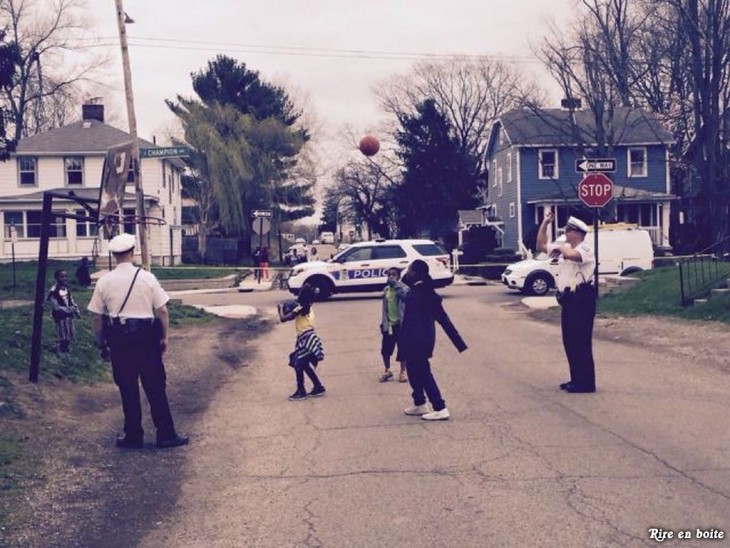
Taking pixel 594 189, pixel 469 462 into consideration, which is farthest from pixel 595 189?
pixel 469 462

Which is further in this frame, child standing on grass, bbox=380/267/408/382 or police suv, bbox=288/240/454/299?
police suv, bbox=288/240/454/299

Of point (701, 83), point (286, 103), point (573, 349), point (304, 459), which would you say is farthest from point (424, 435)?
point (286, 103)

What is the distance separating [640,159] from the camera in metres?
52.7

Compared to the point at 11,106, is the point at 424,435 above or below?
below

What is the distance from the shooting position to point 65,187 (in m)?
50.8

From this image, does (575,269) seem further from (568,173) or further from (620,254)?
(568,173)

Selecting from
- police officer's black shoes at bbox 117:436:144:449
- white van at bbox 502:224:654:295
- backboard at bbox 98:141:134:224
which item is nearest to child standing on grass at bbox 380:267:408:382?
backboard at bbox 98:141:134:224

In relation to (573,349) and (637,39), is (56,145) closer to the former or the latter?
(637,39)

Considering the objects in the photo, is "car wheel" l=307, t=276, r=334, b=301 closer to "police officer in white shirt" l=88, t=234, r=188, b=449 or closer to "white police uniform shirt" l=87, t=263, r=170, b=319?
"police officer in white shirt" l=88, t=234, r=188, b=449

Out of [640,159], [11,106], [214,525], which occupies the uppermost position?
[11,106]

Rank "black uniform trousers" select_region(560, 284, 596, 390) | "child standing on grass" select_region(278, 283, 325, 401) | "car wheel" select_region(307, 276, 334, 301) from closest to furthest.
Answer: "black uniform trousers" select_region(560, 284, 596, 390), "child standing on grass" select_region(278, 283, 325, 401), "car wheel" select_region(307, 276, 334, 301)

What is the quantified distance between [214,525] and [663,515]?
2958 millimetres

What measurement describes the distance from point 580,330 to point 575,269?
71 cm

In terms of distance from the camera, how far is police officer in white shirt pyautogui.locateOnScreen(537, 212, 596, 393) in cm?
1130
